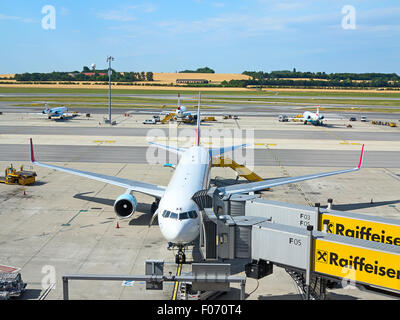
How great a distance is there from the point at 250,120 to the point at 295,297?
88.9m

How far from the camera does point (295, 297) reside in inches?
871

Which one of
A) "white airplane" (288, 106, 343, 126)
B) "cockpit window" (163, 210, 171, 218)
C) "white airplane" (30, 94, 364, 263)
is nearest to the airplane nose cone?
"white airplane" (30, 94, 364, 263)

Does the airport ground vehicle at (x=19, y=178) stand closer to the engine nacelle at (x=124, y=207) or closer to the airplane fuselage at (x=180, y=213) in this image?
the engine nacelle at (x=124, y=207)

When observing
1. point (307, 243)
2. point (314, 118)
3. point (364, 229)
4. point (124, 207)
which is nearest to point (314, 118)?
point (314, 118)

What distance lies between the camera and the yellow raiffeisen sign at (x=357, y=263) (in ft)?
51.8

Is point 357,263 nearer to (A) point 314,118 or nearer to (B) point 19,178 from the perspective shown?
(B) point 19,178

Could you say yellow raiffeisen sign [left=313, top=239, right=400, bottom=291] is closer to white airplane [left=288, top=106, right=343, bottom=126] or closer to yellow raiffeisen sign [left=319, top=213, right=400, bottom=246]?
yellow raiffeisen sign [left=319, top=213, right=400, bottom=246]

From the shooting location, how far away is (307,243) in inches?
674

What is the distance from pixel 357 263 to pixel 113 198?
27.6 metres

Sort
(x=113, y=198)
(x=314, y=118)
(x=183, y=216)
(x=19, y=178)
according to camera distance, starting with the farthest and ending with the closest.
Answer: (x=314, y=118) → (x=19, y=178) → (x=113, y=198) → (x=183, y=216)

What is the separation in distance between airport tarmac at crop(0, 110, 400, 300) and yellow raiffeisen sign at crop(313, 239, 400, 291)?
5902 mm

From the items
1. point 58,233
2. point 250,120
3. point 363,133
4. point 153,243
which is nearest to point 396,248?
point 153,243

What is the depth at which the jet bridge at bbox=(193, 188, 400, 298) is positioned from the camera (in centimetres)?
1622
